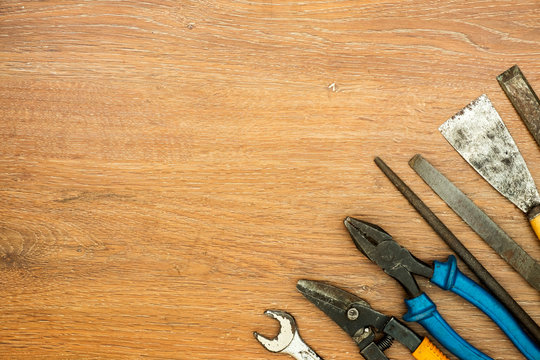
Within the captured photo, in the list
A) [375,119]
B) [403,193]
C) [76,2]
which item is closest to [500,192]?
[403,193]

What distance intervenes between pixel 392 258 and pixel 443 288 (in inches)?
5.7

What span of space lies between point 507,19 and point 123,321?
131 cm

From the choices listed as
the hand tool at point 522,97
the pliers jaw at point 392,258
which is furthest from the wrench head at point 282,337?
the hand tool at point 522,97

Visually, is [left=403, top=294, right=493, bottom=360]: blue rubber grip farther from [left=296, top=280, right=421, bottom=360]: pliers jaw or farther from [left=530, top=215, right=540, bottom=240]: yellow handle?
[left=530, top=215, right=540, bottom=240]: yellow handle

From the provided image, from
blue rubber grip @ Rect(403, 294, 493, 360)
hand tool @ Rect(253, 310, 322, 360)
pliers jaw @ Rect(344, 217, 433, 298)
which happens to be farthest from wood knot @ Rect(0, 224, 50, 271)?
blue rubber grip @ Rect(403, 294, 493, 360)

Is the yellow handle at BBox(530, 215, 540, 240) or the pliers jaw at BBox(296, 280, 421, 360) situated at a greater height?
the yellow handle at BBox(530, 215, 540, 240)

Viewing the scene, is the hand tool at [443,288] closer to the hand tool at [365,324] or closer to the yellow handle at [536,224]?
the hand tool at [365,324]

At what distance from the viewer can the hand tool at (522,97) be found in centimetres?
116

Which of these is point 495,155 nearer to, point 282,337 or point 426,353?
point 426,353

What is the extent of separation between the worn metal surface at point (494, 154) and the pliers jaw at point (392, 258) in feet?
0.96

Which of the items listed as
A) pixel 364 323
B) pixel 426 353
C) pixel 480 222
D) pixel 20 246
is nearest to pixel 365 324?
pixel 364 323

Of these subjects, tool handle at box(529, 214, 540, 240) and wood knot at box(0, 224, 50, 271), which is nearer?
tool handle at box(529, 214, 540, 240)

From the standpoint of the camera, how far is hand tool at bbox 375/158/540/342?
1.14m

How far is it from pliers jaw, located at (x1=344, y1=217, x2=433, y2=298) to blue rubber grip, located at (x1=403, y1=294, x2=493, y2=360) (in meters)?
0.03
